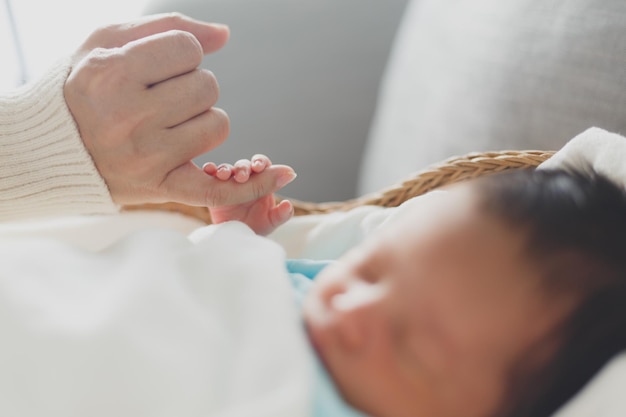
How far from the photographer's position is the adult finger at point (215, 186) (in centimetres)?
84

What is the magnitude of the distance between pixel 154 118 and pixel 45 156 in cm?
14

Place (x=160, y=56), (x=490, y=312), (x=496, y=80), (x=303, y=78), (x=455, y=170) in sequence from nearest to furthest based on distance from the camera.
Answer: (x=490, y=312)
(x=160, y=56)
(x=455, y=170)
(x=496, y=80)
(x=303, y=78)

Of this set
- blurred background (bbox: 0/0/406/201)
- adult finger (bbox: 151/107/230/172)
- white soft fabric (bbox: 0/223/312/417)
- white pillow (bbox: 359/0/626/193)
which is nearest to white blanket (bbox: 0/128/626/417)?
white soft fabric (bbox: 0/223/312/417)

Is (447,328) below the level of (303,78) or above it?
above

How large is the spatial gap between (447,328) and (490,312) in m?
0.04

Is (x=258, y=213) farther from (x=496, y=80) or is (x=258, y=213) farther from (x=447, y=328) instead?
(x=496, y=80)

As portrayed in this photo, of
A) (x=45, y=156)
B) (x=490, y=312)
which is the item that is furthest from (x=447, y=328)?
(x=45, y=156)

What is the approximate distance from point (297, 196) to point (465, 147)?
0.57m

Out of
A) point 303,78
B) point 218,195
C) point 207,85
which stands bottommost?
point 303,78

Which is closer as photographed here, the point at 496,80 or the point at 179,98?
the point at 179,98

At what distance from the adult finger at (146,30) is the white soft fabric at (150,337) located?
30 centimetres

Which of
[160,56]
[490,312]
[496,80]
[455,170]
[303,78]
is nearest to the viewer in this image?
[490,312]

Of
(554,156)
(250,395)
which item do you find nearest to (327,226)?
(554,156)

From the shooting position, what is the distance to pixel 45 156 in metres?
0.86
